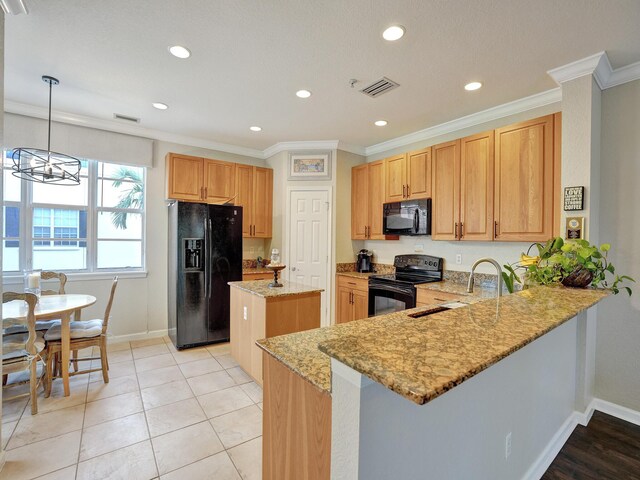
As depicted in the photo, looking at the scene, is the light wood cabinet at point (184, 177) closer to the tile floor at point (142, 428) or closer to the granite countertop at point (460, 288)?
the tile floor at point (142, 428)

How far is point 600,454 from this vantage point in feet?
6.27

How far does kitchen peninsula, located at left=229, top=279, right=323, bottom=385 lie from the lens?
A: 2486mm

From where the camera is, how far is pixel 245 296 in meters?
2.82

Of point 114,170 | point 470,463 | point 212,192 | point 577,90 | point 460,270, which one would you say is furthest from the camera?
point 212,192

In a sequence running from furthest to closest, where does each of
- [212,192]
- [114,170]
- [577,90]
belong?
[212,192], [114,170], [577,90]

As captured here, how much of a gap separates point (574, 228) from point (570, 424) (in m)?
A: 1.41

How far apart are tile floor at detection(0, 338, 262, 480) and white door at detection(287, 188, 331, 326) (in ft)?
5.44

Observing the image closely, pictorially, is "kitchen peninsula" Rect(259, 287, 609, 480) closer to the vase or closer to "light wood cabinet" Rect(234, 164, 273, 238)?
A: the vase

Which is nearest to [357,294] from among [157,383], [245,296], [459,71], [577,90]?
[245,296]

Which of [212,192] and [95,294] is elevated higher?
[212,192]

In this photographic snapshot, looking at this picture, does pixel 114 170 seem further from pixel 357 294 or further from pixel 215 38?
pixel 357 294

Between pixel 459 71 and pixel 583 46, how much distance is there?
0.78 metres

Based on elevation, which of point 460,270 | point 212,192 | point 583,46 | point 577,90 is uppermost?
point 583,46

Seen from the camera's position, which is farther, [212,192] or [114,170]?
[212,192]
